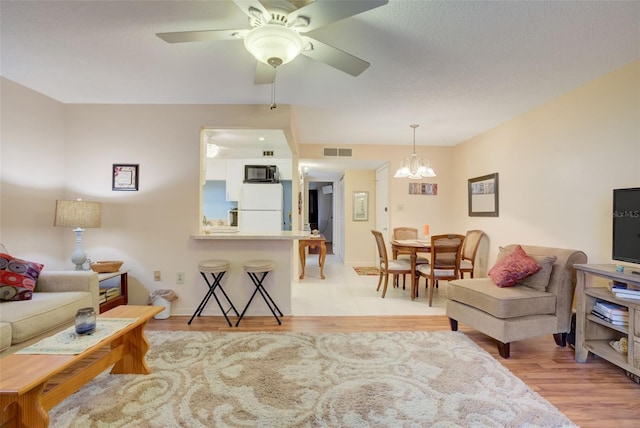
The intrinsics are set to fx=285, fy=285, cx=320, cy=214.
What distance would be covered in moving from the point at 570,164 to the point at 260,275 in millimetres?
3312

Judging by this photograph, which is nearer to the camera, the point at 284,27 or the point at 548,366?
the point at 284,27

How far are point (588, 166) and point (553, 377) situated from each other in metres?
1.84

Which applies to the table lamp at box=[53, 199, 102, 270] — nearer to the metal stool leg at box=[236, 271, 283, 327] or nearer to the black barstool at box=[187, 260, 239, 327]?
the black barstool at box=[187, 260, 239, 327]

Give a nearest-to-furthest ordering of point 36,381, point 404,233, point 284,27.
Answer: point 36,381
point 284,27
point 404,233

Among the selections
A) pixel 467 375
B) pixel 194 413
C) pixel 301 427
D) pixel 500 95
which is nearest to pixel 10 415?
pixel 194 413

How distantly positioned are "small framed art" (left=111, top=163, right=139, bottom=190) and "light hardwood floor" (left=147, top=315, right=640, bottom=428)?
150cm

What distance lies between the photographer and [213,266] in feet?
9.34

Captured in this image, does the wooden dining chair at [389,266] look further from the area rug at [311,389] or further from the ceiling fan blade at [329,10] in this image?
the ceiling fan blade at [329,10]

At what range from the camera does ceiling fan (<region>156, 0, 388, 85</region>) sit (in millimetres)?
1321

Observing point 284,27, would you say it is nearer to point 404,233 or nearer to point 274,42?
point 274,42

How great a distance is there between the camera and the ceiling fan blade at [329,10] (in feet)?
4.20

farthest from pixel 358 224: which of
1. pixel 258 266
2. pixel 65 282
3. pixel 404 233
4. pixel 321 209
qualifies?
pixel 65 282

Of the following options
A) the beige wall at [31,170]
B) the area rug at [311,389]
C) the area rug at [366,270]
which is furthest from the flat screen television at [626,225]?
the beige wall at [31,170]

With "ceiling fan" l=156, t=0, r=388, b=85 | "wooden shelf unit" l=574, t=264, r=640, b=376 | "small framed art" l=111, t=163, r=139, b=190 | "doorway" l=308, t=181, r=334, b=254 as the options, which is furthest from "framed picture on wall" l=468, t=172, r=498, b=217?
"doorway" l=308, t=181, r=334, b=254
